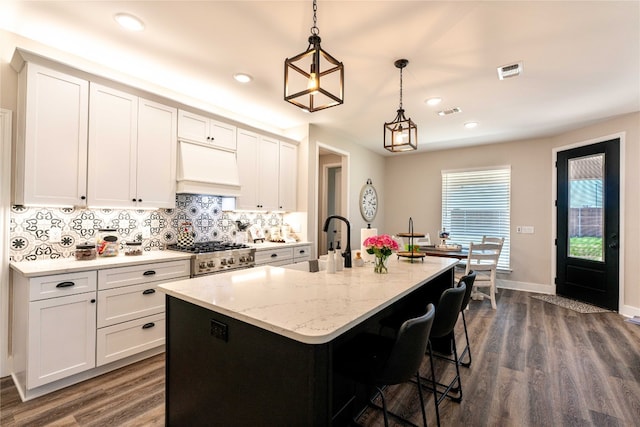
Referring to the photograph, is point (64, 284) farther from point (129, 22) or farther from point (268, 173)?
point (268, 173)

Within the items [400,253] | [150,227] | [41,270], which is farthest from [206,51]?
[400,253]

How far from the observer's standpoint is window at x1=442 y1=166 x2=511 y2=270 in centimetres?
549

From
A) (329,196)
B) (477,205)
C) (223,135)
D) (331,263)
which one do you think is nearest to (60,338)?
(331,263)

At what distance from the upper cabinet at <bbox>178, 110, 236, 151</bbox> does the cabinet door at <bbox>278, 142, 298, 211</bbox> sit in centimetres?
86

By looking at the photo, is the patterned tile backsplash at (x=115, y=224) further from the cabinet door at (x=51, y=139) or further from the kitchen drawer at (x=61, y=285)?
the kitchen drawer at (x=61, y=285)

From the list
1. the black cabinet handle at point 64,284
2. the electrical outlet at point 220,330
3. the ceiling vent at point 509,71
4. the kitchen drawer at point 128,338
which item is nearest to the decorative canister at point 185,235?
the kitchen drawer at point 128,338

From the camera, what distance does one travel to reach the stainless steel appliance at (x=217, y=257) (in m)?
3.02

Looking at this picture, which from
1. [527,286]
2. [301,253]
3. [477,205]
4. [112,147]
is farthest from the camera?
[477,205]

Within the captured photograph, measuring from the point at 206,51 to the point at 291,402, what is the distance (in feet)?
8.99

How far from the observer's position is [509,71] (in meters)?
2.86

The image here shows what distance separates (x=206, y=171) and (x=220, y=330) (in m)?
2.36

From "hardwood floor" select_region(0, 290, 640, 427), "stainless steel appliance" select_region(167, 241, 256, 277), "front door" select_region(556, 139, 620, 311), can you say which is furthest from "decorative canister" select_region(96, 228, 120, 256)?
"front door" select_region(556, 139, 620, 311)

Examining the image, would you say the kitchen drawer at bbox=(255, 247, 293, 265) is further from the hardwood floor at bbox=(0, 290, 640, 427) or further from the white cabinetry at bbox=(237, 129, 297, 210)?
the hardwood floor at bbox=(0, 290, 640, 427)

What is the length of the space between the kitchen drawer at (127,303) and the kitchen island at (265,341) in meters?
1.06
